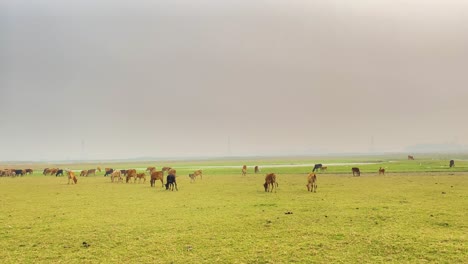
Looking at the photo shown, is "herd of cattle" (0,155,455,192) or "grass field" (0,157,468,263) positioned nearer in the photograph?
"grass field" (0,157,468,263)

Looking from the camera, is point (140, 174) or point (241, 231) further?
point (140, 174)

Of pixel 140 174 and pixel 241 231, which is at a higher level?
pixel 140 174

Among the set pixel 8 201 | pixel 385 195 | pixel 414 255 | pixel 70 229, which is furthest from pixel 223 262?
pixel 8 201

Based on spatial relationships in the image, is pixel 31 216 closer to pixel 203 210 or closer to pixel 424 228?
pixel 203 210

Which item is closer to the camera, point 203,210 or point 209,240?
point 209,240

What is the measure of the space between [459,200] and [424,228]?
35.0 feet

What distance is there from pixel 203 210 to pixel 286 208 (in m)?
5.41

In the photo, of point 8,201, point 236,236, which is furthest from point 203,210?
point 8,201

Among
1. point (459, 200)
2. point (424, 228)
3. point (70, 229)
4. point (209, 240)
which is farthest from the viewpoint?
point (459, 200)

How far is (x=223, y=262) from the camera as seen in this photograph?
11.1m

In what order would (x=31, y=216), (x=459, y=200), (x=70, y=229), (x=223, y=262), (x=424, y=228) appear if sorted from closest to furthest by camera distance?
1. (x=223, y=262)
2. (x=424, y=228)
3. (x=70, y=229)
4. (x=31, y=216)
5. (x=459, y=200)

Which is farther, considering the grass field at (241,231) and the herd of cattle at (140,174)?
the herd of cattle at (140,174)

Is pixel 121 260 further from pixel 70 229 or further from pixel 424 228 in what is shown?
pixel 424 228

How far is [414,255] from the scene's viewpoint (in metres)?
11.4
